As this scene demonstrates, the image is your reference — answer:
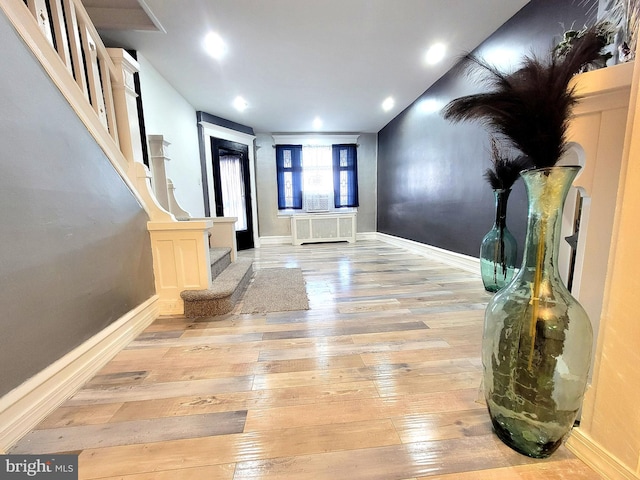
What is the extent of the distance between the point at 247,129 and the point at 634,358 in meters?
5.73

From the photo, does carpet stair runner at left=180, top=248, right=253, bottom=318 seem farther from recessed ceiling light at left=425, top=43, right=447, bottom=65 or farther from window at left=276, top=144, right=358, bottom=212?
window at left=276, top=144, right=358, bottom=212

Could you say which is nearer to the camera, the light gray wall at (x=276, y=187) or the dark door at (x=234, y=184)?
the dark door at (x=234, y=184)

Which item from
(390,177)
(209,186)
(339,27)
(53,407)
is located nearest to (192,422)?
(53,407)

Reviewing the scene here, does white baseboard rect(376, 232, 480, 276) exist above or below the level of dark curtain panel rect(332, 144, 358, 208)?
below

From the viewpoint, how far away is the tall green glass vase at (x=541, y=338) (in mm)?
677

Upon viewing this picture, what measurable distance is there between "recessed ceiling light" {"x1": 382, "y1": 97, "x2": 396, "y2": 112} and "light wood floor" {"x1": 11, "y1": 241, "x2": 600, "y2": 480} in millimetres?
3576

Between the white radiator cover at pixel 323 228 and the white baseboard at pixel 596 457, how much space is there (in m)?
5.06

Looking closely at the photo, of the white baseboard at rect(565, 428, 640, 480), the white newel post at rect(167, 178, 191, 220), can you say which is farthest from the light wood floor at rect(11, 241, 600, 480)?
the white newel post at rect(167, 178, 191, 220)

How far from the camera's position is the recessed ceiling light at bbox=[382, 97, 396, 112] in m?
4.04

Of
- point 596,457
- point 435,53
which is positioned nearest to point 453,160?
point 435,53

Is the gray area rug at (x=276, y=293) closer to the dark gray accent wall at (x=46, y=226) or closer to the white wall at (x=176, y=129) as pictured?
the dark gray accent wall at (x=46, y=226)

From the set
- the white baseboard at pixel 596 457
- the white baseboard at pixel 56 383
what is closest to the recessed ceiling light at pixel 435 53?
the white baseboard at pixel 596 457

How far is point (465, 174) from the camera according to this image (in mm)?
3033

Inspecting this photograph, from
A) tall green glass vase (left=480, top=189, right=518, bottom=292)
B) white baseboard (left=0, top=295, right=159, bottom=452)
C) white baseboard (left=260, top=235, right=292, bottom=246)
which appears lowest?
white baseboard (left=260, top=235, right=292, bottom=246)
